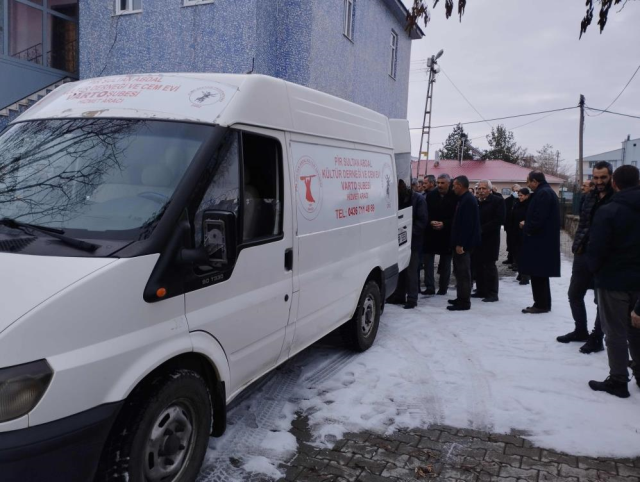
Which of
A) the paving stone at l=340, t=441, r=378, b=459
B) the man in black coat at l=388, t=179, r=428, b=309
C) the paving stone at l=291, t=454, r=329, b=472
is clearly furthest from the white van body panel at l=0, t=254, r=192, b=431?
the man in black coat at l=388, t=179, r=428, b=309

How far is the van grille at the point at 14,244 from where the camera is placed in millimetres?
2544

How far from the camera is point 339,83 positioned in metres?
13.9

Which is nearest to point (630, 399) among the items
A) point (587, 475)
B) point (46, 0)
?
point (587, 475)

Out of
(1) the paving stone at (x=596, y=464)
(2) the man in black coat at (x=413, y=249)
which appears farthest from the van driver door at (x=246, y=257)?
(2) the man in black coat at (x=413, y=249)

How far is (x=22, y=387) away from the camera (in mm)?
2131

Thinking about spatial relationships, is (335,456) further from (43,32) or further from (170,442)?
(43,32)

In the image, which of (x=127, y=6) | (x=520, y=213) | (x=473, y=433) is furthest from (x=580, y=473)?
(x=127, y=6)

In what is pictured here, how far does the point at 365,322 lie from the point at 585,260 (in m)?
2.33

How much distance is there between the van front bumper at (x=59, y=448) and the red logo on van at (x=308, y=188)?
Result: 6.91ft

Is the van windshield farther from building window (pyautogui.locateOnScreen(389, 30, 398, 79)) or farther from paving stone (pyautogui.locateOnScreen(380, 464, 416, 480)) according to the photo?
building window (pyautogui.locateOnScreen(389, 30, 398, 79))

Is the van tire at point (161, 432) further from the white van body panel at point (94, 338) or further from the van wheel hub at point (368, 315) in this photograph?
the van wheel hub at point (368, 315)

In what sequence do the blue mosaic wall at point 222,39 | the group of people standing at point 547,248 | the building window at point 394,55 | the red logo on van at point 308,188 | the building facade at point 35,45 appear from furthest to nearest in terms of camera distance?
the building window at point 394,55 → the building facade at point 35,45 → the blue mosaic wall at point 222,39 → the group of people standing at point 547,248 → the red logo on van at point 308,188

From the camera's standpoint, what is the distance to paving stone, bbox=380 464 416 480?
3.44 meters

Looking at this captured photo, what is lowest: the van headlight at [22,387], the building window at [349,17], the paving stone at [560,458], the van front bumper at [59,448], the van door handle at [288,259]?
the paving stone at [560,458]
